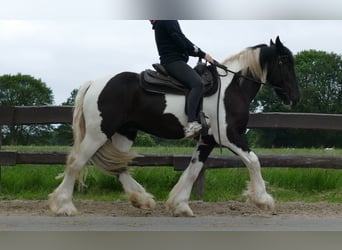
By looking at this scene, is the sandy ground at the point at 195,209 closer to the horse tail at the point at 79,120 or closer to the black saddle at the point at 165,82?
the horse tail at the point at 79,120

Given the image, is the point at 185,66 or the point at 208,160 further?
the point at 208,160

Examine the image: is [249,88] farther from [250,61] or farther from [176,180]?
[176,180]

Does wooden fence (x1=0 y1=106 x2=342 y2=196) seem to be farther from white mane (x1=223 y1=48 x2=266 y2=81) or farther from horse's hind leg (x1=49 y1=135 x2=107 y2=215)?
white mane (x1=223 y1=48 x2=266 y2=81)

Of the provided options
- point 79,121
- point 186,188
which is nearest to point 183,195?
point 186,188

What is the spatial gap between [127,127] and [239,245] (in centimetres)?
477

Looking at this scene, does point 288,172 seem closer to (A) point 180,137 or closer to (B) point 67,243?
(A) point 180,137

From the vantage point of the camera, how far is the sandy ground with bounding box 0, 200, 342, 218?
636cm

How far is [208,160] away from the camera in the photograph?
25.3ft

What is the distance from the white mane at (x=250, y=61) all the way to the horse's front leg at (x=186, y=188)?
1.09 metres

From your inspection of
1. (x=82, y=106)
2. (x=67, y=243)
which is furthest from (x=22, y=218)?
(x=67, y=243)

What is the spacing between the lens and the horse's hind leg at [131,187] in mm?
6465

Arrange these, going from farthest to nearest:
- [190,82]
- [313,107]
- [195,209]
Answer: [313,107] < [195,209] < [190,82]

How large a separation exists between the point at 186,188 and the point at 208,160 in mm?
1310

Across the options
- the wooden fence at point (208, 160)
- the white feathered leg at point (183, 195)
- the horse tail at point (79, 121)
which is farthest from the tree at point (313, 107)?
the horse tail at point (79, 121)
